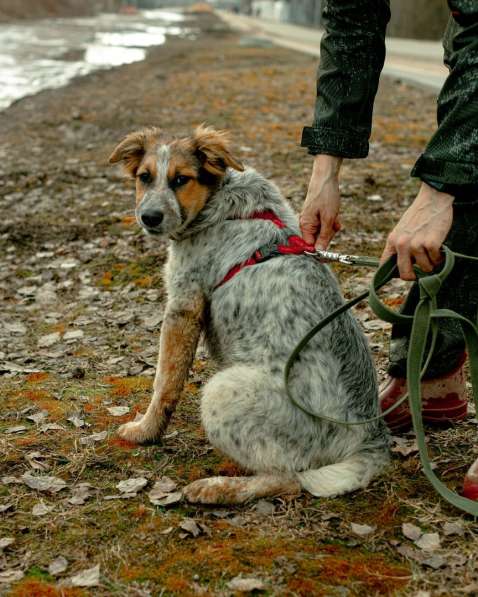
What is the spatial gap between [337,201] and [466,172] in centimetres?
104

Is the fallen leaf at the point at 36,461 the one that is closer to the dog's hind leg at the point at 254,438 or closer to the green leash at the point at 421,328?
the dog's hind leg at the point at 254,438

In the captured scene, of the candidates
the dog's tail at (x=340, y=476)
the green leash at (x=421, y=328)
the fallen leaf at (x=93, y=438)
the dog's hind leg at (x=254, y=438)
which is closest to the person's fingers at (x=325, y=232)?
the green leash at (x=421, y=328)

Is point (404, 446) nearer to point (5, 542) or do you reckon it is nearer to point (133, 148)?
point (5, 542)

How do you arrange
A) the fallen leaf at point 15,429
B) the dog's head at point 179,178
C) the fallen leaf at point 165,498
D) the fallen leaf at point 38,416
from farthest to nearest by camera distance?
the fallen leaf at point 38,416 → the fallen leaf at point 15,429 → the dog's head at point 179,178 → the fallen leaf at point 165,498

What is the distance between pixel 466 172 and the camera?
325 cm

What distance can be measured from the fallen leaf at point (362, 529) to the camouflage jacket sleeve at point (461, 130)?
1.68m

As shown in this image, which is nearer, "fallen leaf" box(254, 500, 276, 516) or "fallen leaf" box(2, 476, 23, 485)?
"fallen leaf" box(254, 500, 276, 516)

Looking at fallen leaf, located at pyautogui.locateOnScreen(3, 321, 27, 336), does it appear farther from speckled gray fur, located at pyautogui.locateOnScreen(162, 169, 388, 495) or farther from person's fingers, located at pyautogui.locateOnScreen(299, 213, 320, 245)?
person's fingers, located at pyautogui.locateOnScreen(299, 213, 320, 245)

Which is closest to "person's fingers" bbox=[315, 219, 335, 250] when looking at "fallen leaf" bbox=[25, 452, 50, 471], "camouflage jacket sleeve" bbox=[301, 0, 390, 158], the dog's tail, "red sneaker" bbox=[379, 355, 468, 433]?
"camouflage jacket sleeve" bbox=[301, 0, 390, 158]

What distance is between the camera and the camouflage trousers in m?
4.10

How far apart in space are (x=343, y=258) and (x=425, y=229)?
81 cm

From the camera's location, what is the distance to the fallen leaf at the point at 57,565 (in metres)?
3.46

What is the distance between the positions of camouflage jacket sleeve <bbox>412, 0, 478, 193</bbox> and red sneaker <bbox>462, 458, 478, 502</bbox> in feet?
4.85

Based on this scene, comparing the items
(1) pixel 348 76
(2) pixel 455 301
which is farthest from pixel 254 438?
(1) pixel 348 76
